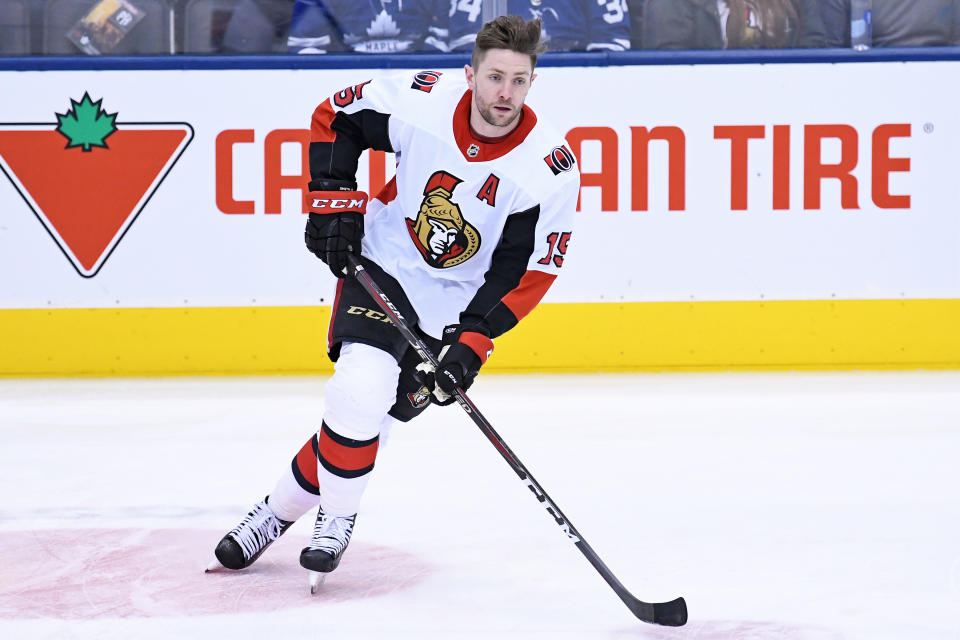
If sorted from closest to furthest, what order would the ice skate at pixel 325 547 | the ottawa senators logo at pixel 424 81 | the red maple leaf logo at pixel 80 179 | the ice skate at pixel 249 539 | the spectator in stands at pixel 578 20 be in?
the ice skate at pixel 325 547 < the ice skate at pixel 249 539 < the ottawa senators logo at pixel 424 81 < the red maple leaf logo at pixel 80 179 < the spectator in stands at pixel 578 20

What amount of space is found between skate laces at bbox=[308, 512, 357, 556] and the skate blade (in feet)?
0.16

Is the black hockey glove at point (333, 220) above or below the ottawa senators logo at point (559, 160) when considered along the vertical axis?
below

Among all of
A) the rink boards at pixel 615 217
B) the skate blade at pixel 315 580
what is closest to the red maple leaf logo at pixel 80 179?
the rink boards at pixel 615 217

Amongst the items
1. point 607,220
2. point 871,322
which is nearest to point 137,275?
point 607,220

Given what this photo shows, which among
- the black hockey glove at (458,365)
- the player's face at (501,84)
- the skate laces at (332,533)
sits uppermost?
the player's face at (501,84)

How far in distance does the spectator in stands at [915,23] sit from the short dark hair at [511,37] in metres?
3.49

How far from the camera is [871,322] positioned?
17.0 ft

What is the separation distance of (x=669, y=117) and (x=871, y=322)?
4.23 feet

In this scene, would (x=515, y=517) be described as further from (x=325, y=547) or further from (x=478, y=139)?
(x=478, y=139)

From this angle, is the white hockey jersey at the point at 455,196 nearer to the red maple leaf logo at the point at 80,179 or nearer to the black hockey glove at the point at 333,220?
the black hockey glove at the point at 333,220

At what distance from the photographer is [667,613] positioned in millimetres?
1905

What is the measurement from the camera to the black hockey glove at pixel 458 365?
212 cm

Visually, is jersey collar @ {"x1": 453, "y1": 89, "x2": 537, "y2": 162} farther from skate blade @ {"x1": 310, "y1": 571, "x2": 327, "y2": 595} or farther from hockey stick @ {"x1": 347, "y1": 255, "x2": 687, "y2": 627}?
skate blade @ {"x1": 310, "y1": 571, "x2": 327, "y2": 595}

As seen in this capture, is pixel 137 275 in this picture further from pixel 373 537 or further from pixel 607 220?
pixel 373 537
